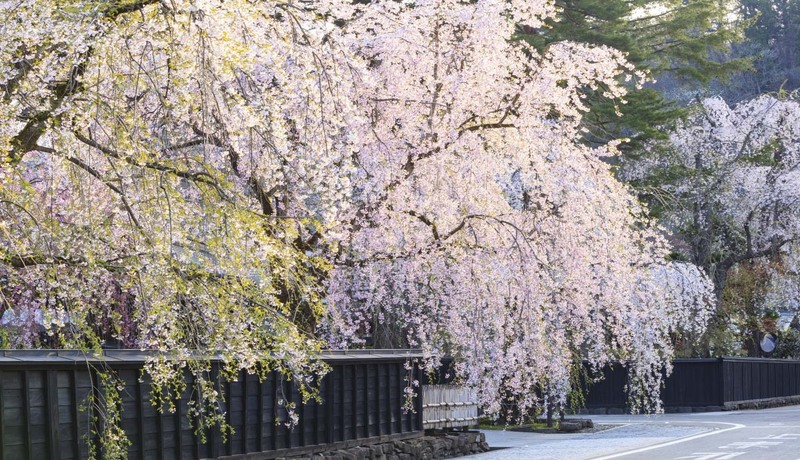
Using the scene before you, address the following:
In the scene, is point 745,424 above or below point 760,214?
below

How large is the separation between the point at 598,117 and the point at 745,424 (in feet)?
34.4

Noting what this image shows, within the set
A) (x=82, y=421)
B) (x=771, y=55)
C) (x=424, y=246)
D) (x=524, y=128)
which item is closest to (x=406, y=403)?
(x=424, y=246)

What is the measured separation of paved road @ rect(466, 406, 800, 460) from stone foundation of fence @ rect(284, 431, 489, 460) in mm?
450

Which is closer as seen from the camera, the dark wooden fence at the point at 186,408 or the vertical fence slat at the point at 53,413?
the dark wooden fence at the point at 186,408

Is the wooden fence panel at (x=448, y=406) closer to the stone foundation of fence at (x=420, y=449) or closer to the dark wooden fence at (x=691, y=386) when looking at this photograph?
the stone foundation of fence at (x=420, y=449)

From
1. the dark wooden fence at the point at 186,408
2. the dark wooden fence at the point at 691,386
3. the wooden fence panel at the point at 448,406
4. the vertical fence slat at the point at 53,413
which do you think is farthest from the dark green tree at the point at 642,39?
the vertical fence slat at the point at 53,413

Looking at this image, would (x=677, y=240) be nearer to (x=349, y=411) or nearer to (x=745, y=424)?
(x=745, y=424)

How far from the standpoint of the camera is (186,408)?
14266 mm

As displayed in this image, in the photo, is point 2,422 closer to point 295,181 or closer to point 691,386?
point 295,181

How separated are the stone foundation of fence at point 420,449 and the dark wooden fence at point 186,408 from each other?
15 cm

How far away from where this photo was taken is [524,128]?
17188 mm

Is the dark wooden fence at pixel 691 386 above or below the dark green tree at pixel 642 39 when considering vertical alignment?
below

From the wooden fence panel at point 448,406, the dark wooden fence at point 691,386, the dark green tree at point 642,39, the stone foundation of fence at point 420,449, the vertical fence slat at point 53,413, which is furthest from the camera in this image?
the dark wooden fence at point 691,386

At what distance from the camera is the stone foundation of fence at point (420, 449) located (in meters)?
17.4
